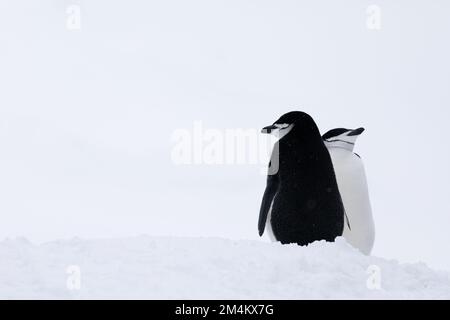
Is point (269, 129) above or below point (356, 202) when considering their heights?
above

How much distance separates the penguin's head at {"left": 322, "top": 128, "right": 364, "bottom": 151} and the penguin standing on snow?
16 cm

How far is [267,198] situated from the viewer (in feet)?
23.9

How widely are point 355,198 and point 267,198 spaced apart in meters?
1.94

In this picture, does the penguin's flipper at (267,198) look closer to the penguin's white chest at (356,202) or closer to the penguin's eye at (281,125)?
the penguin's eye at (281,125)

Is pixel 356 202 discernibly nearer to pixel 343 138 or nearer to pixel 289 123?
Answer: pixel 343 138

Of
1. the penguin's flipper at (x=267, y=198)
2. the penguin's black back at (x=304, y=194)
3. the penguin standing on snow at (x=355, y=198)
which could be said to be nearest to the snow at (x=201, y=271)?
the penguin's black back at (x=304, y=194)

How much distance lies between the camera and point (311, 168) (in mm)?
6957

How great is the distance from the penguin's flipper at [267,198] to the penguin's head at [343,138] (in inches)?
90.6

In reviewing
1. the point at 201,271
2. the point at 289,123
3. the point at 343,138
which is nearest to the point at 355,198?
the point at 343,138

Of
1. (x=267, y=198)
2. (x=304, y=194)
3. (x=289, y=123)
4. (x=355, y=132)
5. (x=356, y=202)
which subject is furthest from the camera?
(x=355, y=132)

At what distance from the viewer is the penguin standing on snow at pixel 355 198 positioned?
8703 mm
